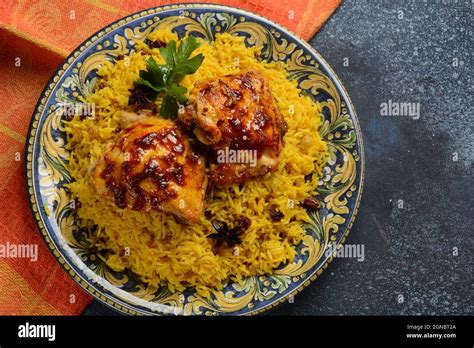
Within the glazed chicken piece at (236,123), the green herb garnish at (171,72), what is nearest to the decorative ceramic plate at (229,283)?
the green herb garnish at (171,72)

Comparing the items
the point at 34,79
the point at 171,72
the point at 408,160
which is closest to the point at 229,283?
the point at 171,72

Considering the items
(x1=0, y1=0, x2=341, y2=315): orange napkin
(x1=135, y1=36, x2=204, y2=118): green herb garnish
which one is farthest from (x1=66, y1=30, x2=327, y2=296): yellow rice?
(x1=0, y1=0, x2=341, y2=315): orange napkin

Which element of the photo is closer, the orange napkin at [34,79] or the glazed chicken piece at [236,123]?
the glazed chicken piece at [236,123]

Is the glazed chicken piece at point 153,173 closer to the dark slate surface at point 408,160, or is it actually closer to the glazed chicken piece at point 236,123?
the glazed chicken piece at point 236,123

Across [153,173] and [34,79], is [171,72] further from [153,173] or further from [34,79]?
[34,79]
